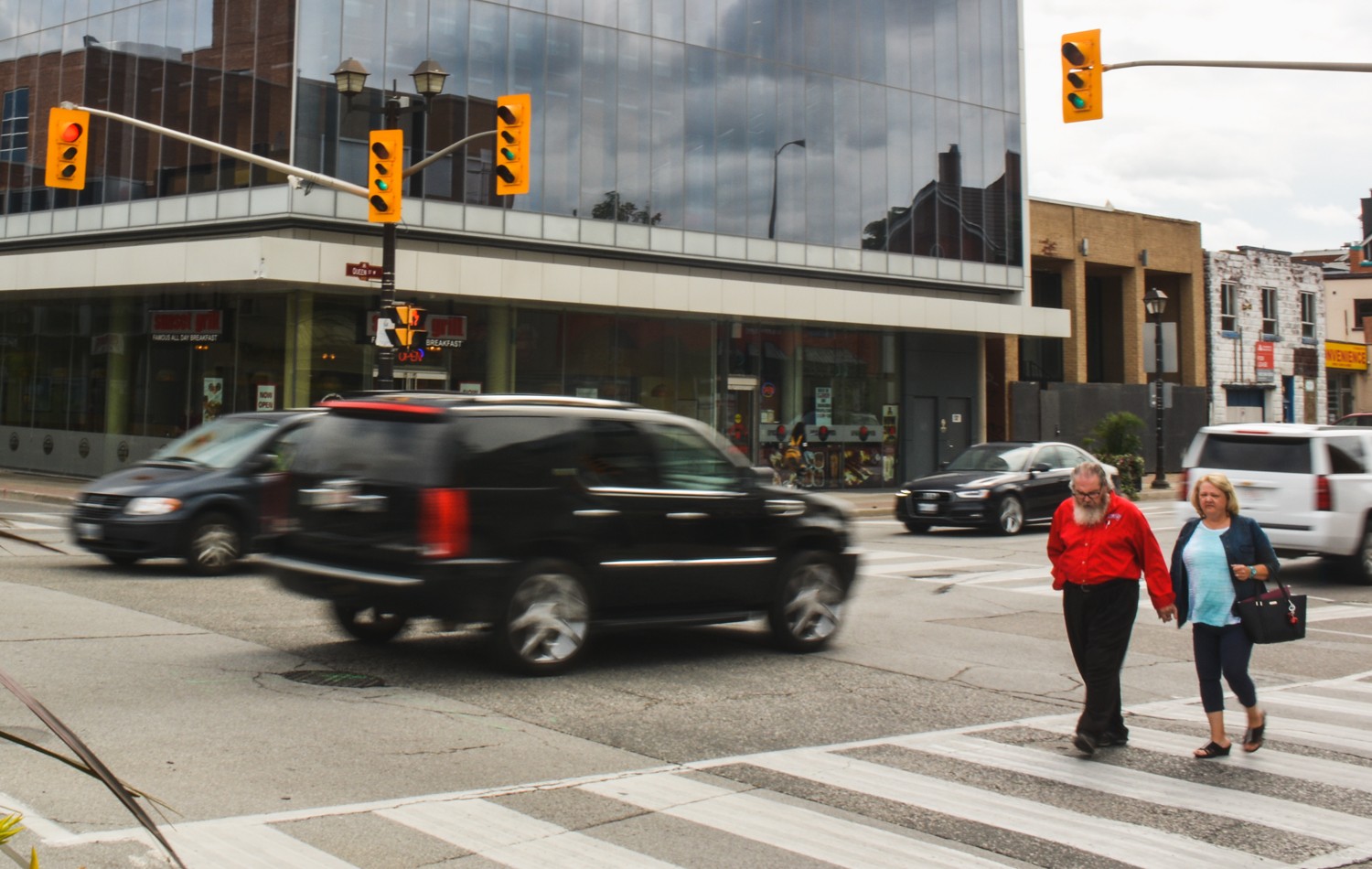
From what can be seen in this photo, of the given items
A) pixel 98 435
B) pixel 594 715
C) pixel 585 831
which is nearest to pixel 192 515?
pixel 594 715

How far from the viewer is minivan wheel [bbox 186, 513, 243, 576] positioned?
1387 cm

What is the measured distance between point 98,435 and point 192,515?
1990 cm

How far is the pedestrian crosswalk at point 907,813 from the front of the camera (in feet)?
17.3

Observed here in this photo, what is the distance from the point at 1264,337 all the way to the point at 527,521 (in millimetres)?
48776

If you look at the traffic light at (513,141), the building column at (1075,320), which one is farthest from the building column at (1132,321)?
the traffic light at (513,141)

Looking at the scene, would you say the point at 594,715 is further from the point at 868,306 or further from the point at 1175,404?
the point at 1175,404

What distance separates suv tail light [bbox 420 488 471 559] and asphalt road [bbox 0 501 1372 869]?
3.04ft

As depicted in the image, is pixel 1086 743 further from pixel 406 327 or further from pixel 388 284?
pixel 388 284

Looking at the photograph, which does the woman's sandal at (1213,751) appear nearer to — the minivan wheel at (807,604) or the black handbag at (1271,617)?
the black handbag at (1271,617)

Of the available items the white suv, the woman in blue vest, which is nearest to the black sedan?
the white suv

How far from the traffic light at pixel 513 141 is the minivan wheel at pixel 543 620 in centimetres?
1075

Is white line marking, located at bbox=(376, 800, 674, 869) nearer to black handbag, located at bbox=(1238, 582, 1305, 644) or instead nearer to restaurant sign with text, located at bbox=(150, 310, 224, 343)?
black handbag, located at bbox=(1238, 582, 1305, 644)

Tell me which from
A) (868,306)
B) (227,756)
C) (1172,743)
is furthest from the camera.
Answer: (868,306)

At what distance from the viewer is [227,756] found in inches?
259
